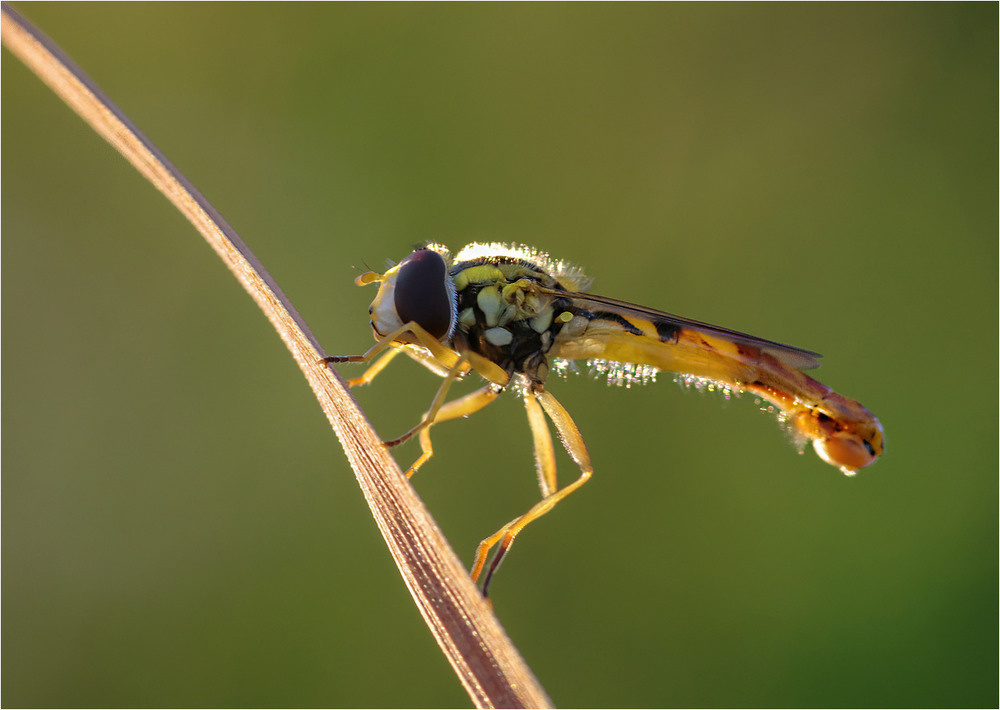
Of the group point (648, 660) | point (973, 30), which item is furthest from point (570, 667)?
point (973, 30)

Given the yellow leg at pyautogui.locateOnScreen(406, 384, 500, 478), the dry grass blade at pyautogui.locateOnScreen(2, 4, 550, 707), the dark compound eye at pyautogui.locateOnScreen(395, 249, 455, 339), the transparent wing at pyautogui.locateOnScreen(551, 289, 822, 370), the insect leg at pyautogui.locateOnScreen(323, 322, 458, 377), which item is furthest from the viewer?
the transparent wing at pyautogui.locateOnScreen(551, 289, 822, 370)

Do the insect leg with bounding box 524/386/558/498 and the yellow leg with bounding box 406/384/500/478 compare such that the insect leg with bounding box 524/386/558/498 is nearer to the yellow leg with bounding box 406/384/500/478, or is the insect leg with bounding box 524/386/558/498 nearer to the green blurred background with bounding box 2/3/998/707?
the yellow leg with bounding box 406/384/500/478

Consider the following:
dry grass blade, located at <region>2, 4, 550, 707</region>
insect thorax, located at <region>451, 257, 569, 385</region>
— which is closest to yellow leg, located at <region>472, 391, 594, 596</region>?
insect thorax, located at <region>451, 257, 569, 385</region>

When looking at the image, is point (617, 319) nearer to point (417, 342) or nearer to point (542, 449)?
point (542, 449)

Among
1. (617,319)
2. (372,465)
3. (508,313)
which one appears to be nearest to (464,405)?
(508,313)

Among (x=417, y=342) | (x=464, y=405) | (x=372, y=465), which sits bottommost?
(x=372, y=465)

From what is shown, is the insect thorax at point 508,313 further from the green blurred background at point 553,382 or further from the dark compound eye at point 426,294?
the green blurred background at point 553,382

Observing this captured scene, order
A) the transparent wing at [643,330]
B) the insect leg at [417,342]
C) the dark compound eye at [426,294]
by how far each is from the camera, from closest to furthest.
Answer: the insect leg at [417,342] < the dark compound eye at [426,294] < the transparent wing at [643,330]

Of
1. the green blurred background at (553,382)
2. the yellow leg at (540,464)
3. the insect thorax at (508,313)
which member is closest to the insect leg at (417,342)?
the insect thorax at (508,313)

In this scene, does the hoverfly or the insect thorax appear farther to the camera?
the insect thorax
